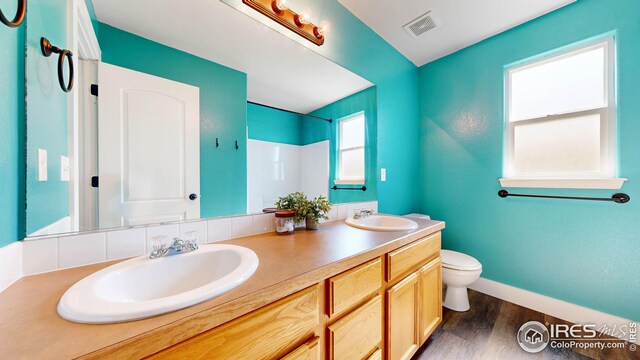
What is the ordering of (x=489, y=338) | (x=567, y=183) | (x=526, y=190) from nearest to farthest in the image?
(x=489, y=338), (x=567, y=183), (x=526, y=190)

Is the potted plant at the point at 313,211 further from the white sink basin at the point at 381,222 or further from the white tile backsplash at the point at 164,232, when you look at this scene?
the white tile backsplash at the point at 164,232

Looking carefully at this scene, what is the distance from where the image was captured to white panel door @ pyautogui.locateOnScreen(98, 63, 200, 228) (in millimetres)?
802

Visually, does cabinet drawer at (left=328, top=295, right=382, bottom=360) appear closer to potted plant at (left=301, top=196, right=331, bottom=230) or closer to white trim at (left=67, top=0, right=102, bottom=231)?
potted plant at (left=301, top=196, right=331, bottom=230)

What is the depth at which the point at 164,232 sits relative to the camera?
0.87m

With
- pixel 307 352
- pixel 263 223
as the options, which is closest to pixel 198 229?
pixel 263 223

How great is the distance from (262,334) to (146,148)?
82cm

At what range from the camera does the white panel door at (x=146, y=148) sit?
802mm

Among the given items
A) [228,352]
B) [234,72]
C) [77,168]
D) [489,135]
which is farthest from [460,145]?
[77,168]

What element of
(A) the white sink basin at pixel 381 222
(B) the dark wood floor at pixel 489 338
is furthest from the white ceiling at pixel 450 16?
(B) the dark wood floor at pixel 489 338

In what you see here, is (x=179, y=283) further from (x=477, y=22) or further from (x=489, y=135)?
(x=477, y=22)

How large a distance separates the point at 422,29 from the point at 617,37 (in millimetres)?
1220

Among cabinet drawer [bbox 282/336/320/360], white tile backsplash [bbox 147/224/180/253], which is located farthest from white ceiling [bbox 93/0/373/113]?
cabinet drawer [bbox 282/336/320/360]

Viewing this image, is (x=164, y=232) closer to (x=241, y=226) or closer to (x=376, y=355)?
(x=241, y=226)

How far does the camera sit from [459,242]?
2.14m
